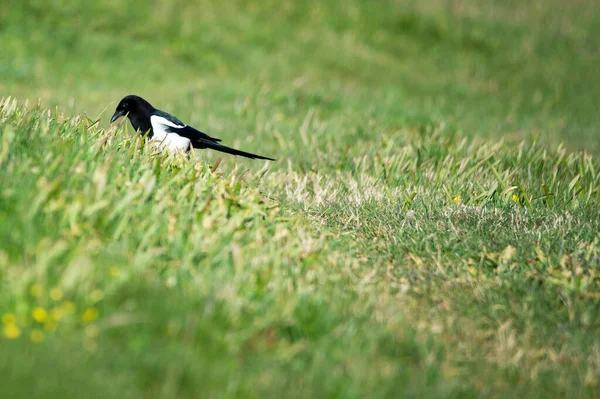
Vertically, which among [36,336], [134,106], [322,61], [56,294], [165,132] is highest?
[322,61]

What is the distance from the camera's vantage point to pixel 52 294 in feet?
8.38

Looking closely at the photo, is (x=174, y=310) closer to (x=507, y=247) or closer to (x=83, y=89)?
(x=507, y=247)

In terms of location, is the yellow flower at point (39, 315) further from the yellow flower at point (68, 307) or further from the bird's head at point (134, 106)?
the bird's head at point (134, 106)

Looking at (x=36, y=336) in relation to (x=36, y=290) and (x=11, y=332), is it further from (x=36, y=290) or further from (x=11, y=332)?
(x=36, y=290)

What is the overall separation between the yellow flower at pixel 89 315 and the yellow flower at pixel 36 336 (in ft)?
0.54

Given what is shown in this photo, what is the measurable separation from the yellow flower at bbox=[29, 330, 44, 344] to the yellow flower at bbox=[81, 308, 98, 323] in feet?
0.54

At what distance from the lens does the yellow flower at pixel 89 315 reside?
2.53 metres

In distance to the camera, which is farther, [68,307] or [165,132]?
[165,132]

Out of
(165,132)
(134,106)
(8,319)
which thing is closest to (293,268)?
(8,319)

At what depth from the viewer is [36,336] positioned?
241cm

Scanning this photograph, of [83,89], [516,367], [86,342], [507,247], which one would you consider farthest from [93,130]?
[83,89]

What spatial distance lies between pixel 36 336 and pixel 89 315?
0.20 m

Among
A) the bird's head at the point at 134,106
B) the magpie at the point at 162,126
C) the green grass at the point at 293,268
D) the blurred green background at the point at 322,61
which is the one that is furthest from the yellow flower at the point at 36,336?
the blurred green background at the point at 322,61

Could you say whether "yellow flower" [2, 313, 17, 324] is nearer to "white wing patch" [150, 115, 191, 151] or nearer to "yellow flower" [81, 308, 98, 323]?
"yellow flower" [81, 308, 98, 323]
